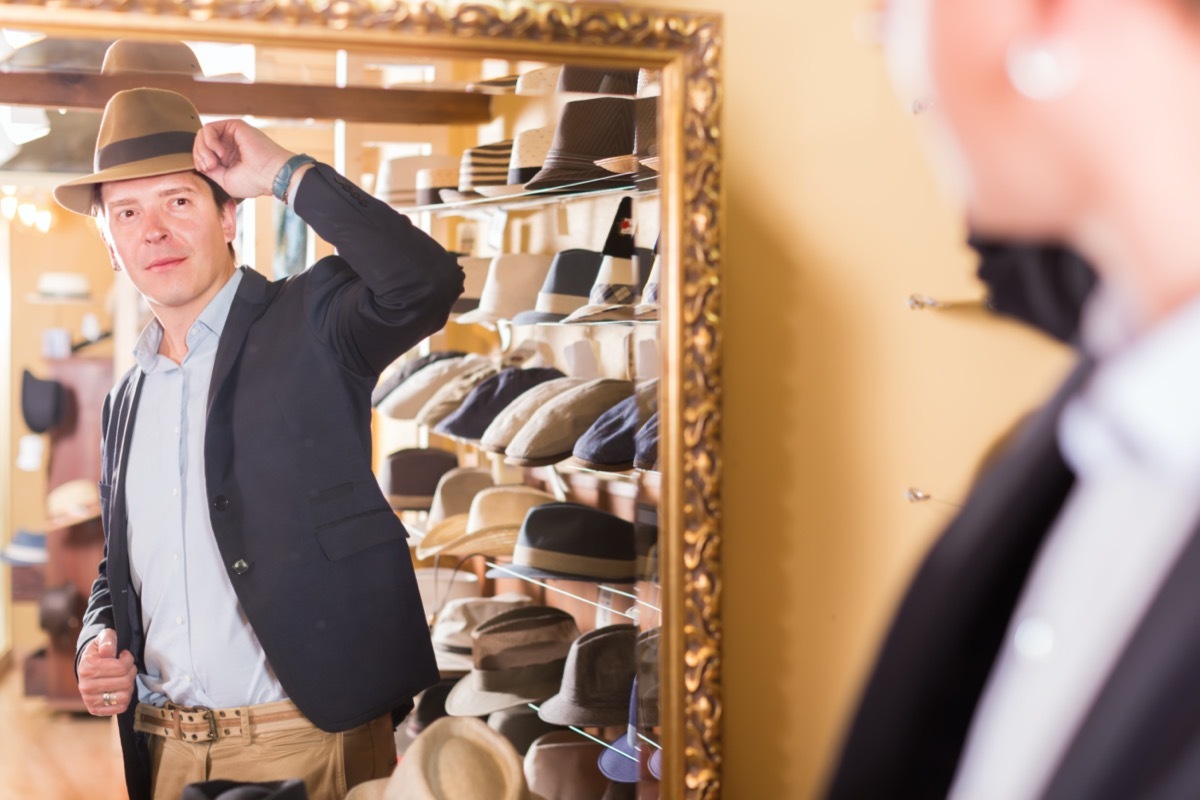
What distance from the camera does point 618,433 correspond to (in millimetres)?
1414

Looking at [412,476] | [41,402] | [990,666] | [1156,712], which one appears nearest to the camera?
[1156,712]

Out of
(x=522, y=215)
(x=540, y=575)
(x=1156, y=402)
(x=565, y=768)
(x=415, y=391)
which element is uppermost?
(x=522, y=215)

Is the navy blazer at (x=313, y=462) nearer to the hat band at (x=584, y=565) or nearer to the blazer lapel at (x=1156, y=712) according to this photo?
the hat band at (x=584, y=565)

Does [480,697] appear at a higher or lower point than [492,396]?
lower

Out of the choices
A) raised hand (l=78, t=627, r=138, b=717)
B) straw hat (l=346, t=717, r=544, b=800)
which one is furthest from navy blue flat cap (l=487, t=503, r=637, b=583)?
raised hand (l=78, t=627, r=138, b=717)

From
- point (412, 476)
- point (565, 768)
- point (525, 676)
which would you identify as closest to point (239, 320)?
point (412, 476)

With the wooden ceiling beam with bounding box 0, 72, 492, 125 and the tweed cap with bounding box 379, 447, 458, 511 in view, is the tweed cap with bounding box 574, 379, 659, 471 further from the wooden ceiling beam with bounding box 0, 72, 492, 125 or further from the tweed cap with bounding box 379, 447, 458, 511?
the wooden ceiling beam with bounding box 0, 72, 492, 125

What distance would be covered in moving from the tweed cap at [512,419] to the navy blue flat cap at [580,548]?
10 cm

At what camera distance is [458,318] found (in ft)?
4.39

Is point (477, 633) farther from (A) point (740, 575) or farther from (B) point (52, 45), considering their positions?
(B) point (52, 45)

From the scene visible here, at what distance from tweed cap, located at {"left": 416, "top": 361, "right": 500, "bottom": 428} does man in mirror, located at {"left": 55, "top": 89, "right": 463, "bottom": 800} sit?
0.23ft

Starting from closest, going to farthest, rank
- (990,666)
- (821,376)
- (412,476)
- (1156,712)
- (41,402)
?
(1156,712) → (990,666) → (41,402) → (412,476) → (821,376)

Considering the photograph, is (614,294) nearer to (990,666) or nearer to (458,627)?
(458,627)

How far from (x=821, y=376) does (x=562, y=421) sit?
362 mm
